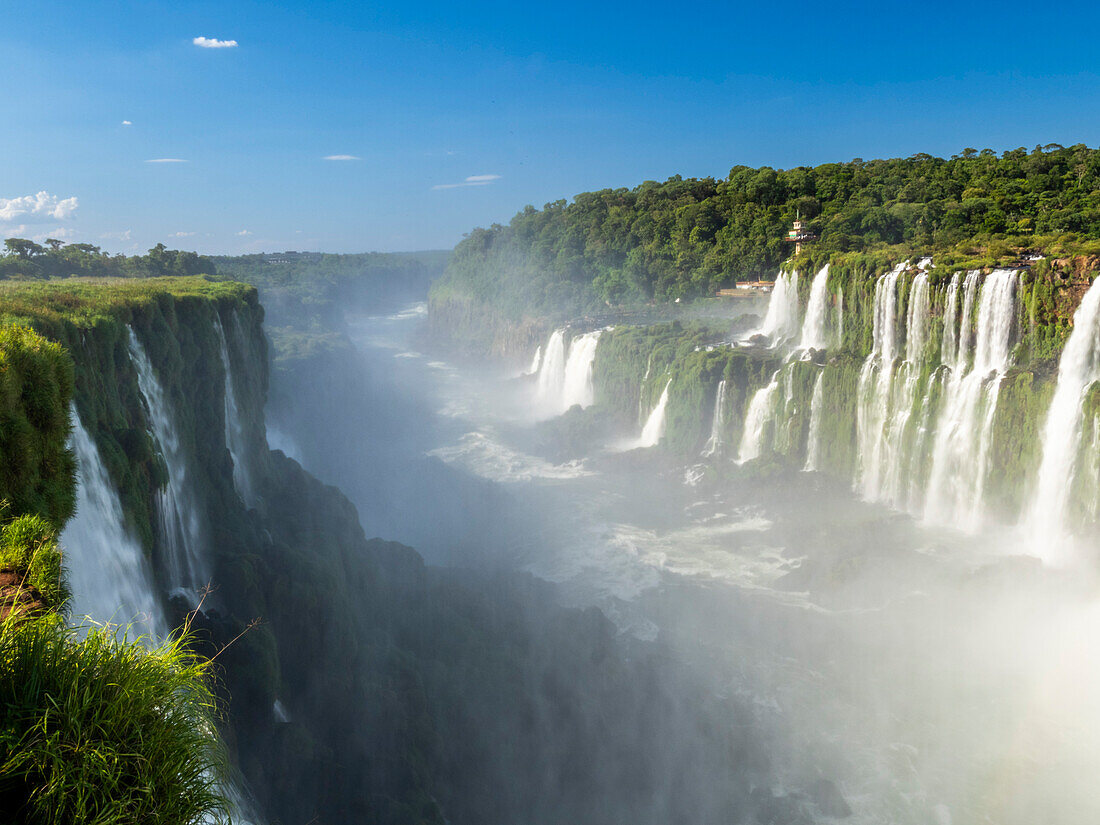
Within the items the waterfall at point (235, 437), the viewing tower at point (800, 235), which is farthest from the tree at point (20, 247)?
the viewing tower at point (800, 235)

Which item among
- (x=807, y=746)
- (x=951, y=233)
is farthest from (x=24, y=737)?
(x=951, y=233)

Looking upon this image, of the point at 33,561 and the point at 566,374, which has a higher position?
the point at 33,561

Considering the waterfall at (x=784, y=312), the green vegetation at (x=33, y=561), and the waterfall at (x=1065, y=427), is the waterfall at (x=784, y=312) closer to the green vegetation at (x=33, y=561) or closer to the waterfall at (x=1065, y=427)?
the waterfall at (x=1065, y=427)

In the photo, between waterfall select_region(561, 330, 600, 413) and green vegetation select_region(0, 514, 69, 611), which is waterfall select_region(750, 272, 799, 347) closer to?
waterfall select_region(561, 330, 600, 413)

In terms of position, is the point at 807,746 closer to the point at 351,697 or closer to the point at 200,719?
the point at 351,697

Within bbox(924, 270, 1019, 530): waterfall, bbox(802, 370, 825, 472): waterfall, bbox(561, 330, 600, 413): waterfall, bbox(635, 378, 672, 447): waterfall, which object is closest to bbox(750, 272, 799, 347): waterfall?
bbox(635, 378, 672, 447): waterfall

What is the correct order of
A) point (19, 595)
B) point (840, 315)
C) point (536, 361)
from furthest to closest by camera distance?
point (536, 361) → point (840, 315) → point (19, 595)

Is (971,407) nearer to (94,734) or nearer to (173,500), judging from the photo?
(173,500)

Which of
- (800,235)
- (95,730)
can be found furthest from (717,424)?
(95,730)
